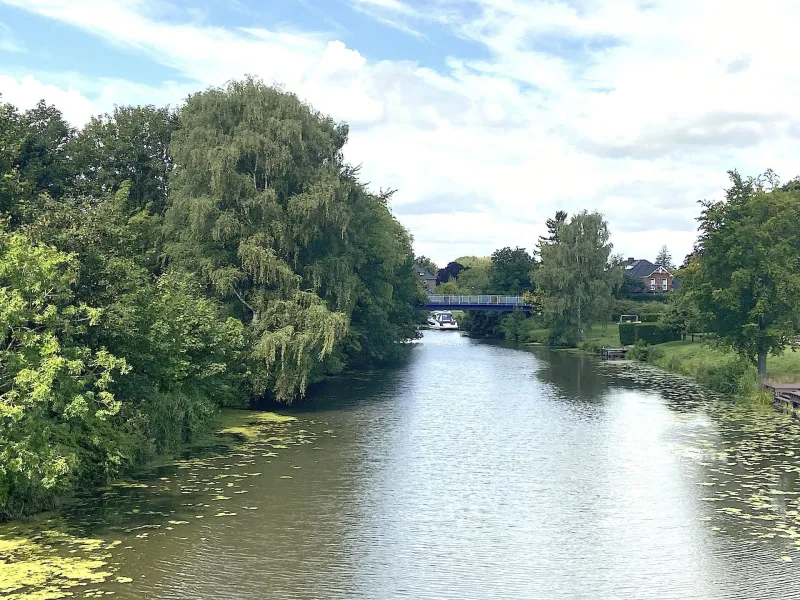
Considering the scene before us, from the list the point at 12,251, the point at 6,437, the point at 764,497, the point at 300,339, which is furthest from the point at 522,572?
the point at 300,339

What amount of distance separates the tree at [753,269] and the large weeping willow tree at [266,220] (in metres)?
18.9

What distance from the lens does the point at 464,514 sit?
20.3 meters

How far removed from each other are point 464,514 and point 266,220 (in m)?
20.0

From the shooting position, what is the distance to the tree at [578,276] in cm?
7881

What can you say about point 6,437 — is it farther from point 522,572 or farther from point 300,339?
point 300,339

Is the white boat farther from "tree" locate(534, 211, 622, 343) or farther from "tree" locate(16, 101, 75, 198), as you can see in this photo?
"tree" locate(16, 101, 75, 198)

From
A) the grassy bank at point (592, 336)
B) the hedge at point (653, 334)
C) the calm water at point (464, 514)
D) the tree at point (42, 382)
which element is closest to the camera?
the calm water at point (464, 514)

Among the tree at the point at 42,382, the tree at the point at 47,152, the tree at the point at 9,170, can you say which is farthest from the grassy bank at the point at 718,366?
the tree at the point at 47,152

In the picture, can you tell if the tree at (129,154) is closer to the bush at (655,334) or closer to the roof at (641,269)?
the bush at (655,334)

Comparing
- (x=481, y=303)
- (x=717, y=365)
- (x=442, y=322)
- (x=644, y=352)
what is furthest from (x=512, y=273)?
(x=717, y=365)

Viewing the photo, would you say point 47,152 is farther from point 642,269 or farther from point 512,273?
point 642,269

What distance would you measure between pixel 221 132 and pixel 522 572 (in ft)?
87.5

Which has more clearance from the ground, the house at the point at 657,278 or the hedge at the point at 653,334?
the house at the point at 657,278

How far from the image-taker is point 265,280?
35.6 metres
